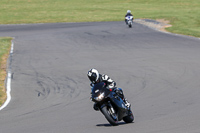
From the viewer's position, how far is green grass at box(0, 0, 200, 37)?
52.5 meters

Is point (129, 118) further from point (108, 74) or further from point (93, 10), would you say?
point (93, 10)

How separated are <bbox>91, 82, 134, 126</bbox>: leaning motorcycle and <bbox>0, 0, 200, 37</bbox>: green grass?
108 feet

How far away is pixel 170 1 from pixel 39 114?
66.6 metres

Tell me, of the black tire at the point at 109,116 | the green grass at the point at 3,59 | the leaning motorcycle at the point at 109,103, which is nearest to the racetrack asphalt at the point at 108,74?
the black tire at the point at 109,116

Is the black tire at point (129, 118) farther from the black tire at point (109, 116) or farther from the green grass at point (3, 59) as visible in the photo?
the green grass at point (3, 59)

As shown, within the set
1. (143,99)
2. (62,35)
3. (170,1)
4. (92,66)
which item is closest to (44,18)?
(62,35)

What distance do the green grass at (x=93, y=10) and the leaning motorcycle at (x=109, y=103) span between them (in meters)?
32.9

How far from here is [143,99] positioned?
1265 cm

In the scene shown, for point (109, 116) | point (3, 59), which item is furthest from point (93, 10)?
point (109, 116)

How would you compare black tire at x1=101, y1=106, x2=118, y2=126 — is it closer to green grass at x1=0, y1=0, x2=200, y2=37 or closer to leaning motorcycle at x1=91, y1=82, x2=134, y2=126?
leaning motorcycle at x1=91, y1=82, x2=134, y2=126

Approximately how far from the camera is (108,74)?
17.7m

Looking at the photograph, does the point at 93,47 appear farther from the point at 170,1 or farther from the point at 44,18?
the point at 170,1

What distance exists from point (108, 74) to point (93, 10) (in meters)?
47.4

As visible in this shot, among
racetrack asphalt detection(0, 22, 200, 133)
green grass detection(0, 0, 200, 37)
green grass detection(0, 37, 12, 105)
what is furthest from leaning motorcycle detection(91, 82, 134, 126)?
green grass detection(0, 0, 200, 37)
